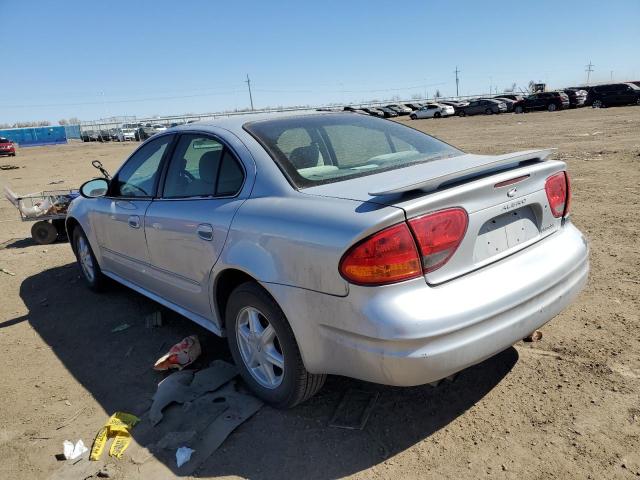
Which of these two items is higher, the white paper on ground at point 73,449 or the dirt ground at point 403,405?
the white paper on ground at point 73,449

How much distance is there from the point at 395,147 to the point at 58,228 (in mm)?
6302

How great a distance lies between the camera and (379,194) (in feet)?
7.21

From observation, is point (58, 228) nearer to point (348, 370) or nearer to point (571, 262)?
point (348, 370)

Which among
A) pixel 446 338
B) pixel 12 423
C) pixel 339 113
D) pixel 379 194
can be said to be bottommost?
pixel 12 423

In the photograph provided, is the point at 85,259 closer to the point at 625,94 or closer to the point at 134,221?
Result: the point at 134,221

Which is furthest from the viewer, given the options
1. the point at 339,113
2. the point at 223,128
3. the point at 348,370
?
the point at 339,113

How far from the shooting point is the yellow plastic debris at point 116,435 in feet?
8.79

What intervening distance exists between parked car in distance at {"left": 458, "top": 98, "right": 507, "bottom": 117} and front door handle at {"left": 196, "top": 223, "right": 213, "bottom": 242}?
44.4m

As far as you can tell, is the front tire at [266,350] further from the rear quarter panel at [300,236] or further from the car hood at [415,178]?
the car hood at [415,178]

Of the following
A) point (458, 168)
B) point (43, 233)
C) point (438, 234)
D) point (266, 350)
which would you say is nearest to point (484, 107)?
point (43, 233)

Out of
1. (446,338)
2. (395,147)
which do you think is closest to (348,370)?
(446,338)

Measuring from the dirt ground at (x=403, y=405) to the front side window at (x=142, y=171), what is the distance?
118cm

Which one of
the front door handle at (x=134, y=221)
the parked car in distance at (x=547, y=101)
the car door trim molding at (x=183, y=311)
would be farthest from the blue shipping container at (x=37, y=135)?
the front door handle at (x=134, y=221)

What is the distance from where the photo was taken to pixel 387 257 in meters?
2.15
